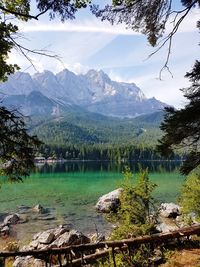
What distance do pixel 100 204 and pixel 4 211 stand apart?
17.8 metres

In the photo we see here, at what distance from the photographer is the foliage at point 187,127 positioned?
1212 cm

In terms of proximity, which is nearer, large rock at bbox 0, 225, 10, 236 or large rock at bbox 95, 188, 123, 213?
large rock at bbox 0, 225, 10, 236

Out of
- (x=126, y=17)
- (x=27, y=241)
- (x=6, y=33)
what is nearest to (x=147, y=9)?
(x=126, y=17)

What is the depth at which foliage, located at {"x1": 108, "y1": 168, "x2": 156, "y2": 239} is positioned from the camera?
70.9ft

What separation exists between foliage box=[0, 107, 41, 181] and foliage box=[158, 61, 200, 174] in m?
4.95

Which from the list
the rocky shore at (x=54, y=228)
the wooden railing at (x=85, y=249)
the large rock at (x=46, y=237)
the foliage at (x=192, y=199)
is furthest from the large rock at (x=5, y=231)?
the wooden railing at (x=85, y=249)

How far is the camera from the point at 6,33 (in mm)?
9641

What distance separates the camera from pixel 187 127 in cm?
1237

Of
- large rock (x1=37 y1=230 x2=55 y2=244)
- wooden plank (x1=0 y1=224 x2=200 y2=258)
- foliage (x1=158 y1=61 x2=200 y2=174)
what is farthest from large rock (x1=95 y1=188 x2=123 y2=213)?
foliage (x1=158 y1=61 x2=200 y2=174)

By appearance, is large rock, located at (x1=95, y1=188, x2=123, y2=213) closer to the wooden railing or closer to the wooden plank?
the wooden railing

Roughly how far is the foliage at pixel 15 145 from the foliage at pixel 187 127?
4.95 metres

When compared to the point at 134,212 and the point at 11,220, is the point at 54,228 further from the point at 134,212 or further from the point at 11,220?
the point at 134,212

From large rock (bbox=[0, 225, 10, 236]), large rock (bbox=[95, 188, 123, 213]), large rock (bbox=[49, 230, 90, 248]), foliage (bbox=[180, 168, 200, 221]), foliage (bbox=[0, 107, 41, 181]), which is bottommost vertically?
large rock (bbox=[0, 225, 10, 236])

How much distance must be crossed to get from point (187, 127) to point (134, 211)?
37.6 feet
